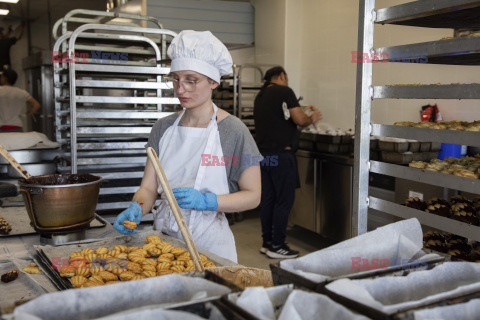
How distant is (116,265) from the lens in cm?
150

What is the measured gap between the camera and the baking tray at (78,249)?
4.91 ft

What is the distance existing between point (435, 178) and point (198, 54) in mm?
1283

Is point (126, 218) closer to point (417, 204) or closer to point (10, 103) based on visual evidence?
point (417, 204)

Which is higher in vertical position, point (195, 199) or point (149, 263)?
point (195, 199)

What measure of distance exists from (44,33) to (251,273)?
13.8 m

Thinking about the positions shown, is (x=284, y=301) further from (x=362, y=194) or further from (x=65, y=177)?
(x=362, y=194)

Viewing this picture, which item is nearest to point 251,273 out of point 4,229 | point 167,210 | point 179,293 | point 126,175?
point 179,293

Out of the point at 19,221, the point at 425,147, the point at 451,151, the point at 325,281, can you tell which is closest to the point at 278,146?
the point at 425,147

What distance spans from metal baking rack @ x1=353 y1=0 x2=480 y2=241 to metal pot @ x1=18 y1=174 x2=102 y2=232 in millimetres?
1483

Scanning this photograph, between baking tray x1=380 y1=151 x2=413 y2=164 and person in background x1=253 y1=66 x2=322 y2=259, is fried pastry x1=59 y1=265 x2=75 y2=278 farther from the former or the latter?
person in background x1=253 y1=66 x2=322 y2=259

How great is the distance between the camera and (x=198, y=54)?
80.9 inches

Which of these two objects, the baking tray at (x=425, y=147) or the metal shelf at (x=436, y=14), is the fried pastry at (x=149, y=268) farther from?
the baking tray at (x=425, y=147)

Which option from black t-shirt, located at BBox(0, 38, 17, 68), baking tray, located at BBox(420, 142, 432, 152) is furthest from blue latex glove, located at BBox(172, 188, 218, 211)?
black t-shirt, located at BBox(0, 38, 17, 68)

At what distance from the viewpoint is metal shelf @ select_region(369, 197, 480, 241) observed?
203 centimetres
